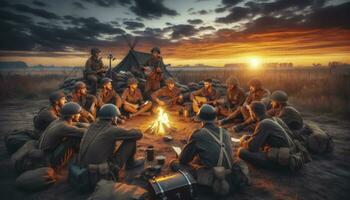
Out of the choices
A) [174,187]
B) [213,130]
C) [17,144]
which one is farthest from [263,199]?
[17,144]

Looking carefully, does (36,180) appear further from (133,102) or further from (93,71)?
(93,71)

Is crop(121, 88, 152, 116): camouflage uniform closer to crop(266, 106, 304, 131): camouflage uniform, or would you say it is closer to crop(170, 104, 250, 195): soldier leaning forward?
crop(266, 106, 304, 131): camouflage uniform

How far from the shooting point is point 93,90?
11.6 metres

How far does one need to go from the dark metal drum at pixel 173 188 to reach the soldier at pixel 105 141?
1.20 meters

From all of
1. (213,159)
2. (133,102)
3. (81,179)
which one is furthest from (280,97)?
(133,102)

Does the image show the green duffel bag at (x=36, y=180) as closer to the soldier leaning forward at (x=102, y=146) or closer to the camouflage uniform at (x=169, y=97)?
the soldier leaning forward at (x=102, y=146)

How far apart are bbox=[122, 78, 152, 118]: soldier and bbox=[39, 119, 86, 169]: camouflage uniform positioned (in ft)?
17.5

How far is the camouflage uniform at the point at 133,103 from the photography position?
10.1 meters

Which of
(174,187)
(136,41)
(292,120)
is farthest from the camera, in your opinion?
(136,41)

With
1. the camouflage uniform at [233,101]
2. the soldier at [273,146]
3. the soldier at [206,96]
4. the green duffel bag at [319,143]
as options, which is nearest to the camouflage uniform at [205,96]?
the soldier at [206,96]

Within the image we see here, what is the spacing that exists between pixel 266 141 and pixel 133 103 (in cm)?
722

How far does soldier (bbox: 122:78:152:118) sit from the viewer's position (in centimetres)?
Answer: 1016

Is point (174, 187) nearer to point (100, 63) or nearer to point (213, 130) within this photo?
point (213, 130)

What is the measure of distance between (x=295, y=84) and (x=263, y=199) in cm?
1651
